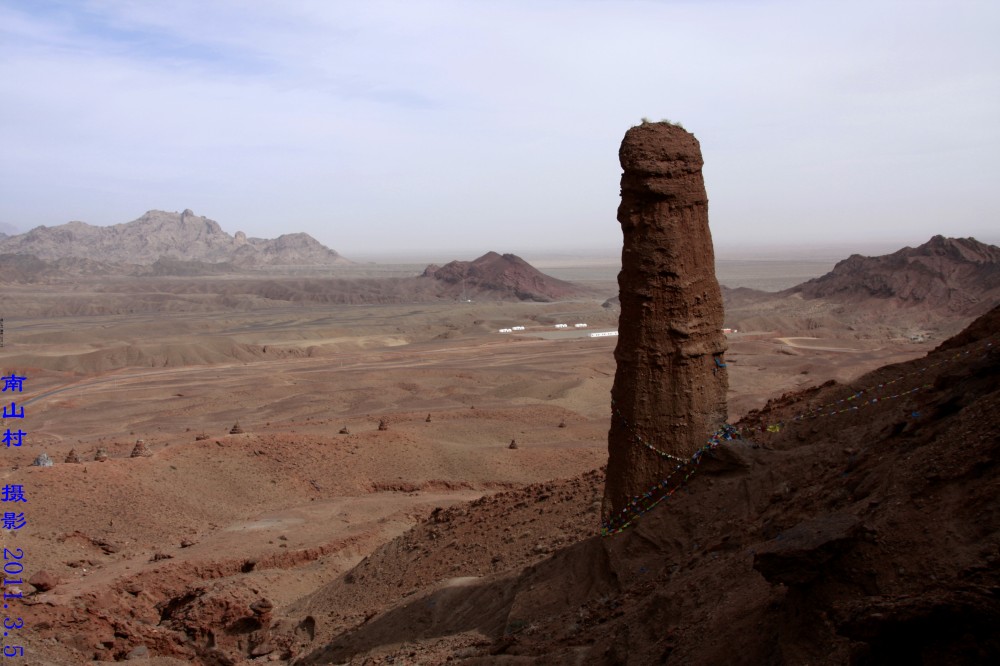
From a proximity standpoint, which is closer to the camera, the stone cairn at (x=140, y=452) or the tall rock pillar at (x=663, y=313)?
the tall rock pillar at (x=663, y=313)

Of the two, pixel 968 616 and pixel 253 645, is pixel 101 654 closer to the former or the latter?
pixel 253 645

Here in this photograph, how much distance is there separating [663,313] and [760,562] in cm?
401

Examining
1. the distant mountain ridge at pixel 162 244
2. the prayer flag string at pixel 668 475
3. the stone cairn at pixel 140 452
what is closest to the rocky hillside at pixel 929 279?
the stone cairn at pixel 140 452

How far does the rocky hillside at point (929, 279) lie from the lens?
56.5 meters

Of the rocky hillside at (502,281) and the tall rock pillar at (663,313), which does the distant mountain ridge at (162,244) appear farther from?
the tall rock pillar at (663,313)

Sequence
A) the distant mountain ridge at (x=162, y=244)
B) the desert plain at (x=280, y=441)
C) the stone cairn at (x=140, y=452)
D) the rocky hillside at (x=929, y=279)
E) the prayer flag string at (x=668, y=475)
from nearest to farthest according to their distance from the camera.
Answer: the prayer flag string at (x=668, y=475) < the desert plain at (x=280, y=441) < the stone cairn at (x=140, y=452) < the rocky hillside at (x=929, y=279) < the distant mountain ridge at (x=162, y=244)

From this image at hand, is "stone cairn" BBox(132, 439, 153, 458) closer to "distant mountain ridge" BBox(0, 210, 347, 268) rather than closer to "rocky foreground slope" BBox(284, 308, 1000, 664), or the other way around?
"rocky foreground slope" BBox(284, 308, 1000, 664)

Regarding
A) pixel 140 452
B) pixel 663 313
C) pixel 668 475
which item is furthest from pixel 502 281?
pixel 668 475

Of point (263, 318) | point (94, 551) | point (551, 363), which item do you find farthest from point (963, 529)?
point (263, 318)

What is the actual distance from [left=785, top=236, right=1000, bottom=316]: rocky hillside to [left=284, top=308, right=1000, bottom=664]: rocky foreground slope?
50.3 meters

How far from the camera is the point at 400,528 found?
15828 millimetres

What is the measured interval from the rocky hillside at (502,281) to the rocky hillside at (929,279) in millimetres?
35358

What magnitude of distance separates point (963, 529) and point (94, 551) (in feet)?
46.4

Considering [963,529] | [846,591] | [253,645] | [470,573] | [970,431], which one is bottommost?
[253,645]
